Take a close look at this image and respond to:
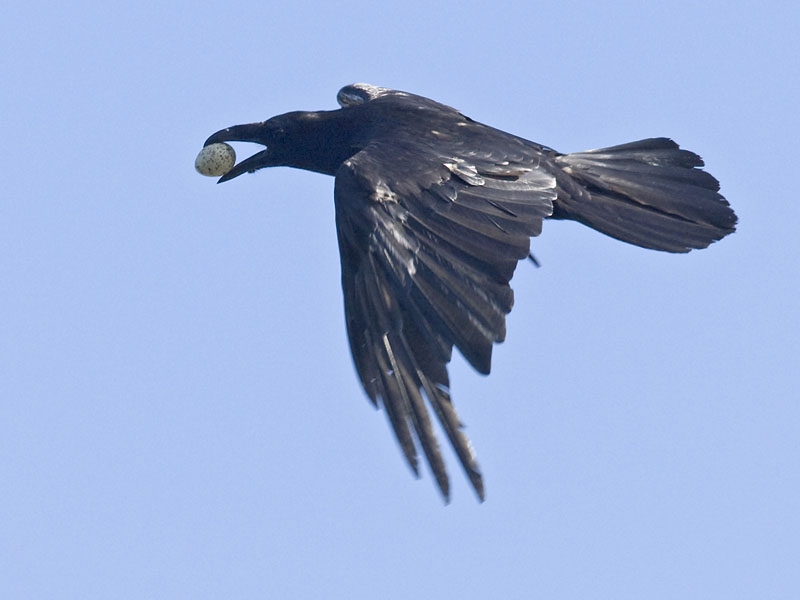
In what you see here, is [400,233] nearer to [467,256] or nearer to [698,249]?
[467,256]

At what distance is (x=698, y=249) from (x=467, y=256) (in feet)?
5.39

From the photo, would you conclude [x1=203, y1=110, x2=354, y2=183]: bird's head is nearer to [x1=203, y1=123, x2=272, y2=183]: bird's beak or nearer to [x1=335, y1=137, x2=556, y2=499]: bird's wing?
[x1=203, y1=123, x2=272, y2=183]: bird's beak

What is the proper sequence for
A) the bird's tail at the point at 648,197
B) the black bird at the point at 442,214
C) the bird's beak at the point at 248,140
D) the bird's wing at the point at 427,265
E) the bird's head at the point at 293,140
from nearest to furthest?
the bird's wing at the point at 427,265, the black bird at the point at 442,214, the bird's tail at the point at 648,197, the bird's head at the point at 293,140, the bird's beak at the point at 248,140

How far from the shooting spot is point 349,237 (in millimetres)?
8102

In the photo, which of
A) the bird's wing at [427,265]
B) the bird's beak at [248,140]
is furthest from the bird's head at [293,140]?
the bird's wing at [427,265]

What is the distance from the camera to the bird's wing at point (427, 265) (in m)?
7.32

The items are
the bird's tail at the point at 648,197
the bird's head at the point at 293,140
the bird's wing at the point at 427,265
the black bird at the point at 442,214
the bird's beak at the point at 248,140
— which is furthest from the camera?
the bird's beak at the point at 248,140

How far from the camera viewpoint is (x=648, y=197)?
30.5 ft

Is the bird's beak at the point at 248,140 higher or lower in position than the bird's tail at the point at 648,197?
higher

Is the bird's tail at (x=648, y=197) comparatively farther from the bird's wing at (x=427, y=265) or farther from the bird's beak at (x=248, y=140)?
the bird's beak at (x=248, y=140)

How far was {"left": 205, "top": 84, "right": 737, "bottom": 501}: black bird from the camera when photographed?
7.42 m

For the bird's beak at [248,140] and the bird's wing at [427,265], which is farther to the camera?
the bird's beak at [248,140]

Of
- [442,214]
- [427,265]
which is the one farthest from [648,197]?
[427,265]

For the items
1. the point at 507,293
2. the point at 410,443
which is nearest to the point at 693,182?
the point at 507,293
